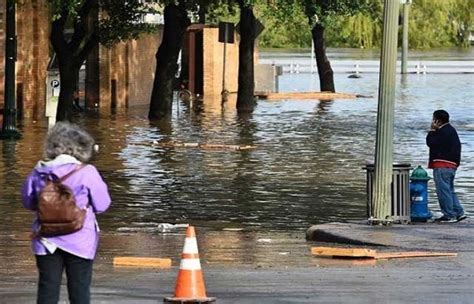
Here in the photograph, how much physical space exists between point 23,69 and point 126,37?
2.92 metres

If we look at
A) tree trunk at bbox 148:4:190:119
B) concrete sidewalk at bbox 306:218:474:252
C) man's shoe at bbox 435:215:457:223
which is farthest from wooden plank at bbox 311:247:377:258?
tree trunk at bbox 148:4:190:119

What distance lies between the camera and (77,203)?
8.31 metres

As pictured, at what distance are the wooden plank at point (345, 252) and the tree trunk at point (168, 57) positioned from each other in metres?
24.4

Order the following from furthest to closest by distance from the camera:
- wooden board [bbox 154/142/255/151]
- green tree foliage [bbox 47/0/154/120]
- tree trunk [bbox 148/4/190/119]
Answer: tree trunk [bbox 148/4/190/119]
green tree foliage [bbox 47/0/154/120]
wooden board [bbox 154/142/255/151]

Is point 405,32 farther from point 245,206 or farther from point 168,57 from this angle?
point 245,206

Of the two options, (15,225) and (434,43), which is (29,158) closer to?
(15,225)

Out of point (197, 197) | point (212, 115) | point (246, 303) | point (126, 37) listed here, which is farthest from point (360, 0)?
point (246, 303)

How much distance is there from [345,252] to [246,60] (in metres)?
31.2

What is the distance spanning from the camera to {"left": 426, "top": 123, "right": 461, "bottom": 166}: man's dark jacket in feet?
56.1

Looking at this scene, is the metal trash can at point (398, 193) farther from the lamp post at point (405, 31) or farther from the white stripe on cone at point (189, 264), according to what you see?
the lamp post at point (405, 31)

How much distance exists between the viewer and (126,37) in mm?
36312

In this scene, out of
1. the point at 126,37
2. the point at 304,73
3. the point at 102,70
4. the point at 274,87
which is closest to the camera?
the point at 126,37

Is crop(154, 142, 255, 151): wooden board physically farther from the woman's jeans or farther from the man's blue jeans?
the woman's jeans

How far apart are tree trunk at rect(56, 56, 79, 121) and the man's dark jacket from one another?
59.9ft
